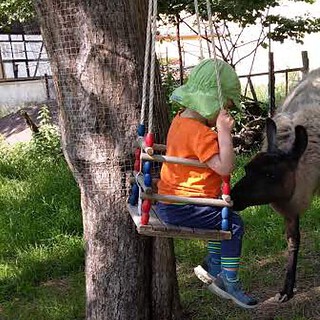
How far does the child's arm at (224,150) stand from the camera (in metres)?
3.03

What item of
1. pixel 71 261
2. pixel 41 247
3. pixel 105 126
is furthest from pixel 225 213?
pixel 41 247

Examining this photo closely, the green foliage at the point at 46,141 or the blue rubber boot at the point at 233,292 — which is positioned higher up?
the blue rubber boot at the point at 233,292

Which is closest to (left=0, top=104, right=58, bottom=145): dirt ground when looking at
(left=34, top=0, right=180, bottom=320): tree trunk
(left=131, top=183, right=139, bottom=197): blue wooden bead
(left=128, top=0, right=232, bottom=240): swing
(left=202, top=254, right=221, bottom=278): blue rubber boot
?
Answer: (left=34, top=0, right=180, bottom=320): tree trunk

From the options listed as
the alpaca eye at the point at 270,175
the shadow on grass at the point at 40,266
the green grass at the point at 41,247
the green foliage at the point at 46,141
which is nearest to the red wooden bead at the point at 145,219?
the alpaca eye at the point at 270,175

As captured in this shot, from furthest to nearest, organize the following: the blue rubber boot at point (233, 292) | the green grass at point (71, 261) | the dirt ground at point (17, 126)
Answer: the dirt ground at point (17, 126), the green grass at point (71, 261), the blue rubber boot at point (233, 292)

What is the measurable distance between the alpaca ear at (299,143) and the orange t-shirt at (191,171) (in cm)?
102

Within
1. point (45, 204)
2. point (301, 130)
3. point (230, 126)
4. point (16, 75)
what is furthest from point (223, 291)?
point (16, 75)

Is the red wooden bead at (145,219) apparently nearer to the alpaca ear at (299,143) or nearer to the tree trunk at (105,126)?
the tree trunk at (105,126)

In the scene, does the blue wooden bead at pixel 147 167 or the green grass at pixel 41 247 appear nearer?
the blue wooden bead at pixel 147 167

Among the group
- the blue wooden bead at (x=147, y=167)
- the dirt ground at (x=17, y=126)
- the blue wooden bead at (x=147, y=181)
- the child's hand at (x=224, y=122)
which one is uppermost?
the child's hand at (x=224, y=122)

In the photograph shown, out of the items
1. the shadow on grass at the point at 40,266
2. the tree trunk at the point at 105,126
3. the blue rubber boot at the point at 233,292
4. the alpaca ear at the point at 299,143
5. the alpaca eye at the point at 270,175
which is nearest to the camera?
the blue rubber boot at the point at 233,292

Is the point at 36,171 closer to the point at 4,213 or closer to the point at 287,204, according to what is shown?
the point at 4,213

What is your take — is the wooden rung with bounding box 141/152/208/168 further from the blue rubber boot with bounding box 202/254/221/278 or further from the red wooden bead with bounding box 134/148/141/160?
the blue rubber boot with bounding box 202/254/221/278

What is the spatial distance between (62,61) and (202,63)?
3.47 ft
